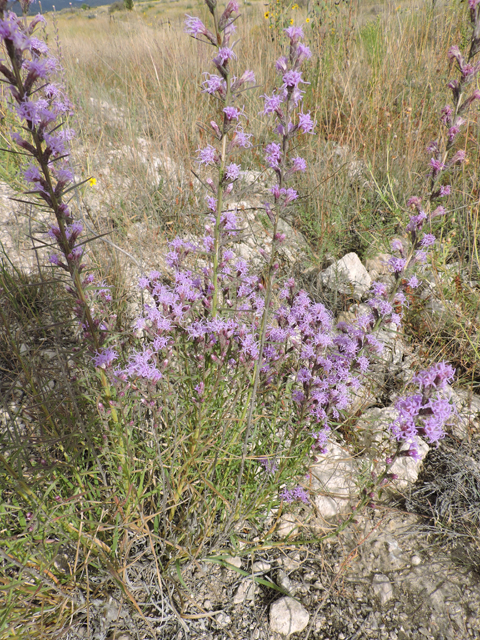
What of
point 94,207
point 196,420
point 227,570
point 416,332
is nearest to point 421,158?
point 416,332

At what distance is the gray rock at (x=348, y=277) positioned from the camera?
130 inches

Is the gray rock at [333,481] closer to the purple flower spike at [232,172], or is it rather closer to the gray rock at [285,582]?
the gray rock at [285,582]

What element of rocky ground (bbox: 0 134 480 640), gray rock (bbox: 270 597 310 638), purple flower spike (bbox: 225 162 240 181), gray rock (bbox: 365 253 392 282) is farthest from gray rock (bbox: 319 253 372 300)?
gray rock (bbox: 270 597 310 638)

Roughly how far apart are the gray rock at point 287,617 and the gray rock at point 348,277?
2.30 m

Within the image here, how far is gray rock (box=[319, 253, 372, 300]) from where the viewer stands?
10.8 ft

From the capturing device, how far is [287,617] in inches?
66.3

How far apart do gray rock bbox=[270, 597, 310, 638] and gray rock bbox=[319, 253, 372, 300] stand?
7.56 feet

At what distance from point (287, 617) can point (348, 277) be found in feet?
8.32

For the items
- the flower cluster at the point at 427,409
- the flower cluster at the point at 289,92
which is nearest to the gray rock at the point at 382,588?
the flower cluster at the point at 427,409

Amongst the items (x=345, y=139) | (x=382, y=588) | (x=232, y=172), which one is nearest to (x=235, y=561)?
(x=382, y=588)

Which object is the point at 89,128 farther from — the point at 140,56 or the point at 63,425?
the point at 63,425

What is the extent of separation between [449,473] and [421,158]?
131 inches

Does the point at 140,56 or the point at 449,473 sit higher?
the point at 140,56

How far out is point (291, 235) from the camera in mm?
3801
